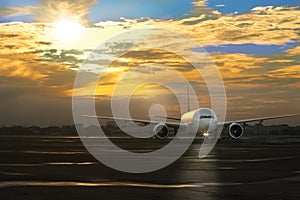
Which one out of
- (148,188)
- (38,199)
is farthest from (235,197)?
(38,199)

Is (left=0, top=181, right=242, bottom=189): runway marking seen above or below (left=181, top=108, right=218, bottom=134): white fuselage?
above

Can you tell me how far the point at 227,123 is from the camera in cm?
6500

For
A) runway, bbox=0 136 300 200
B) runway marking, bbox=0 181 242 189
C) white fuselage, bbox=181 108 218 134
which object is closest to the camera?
runway, bbox=0 136 300 200

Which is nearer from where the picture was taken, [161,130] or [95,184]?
[95,184]

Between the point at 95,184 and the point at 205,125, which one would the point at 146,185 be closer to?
the point at 95,184

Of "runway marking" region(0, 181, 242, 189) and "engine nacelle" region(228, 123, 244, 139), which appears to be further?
"engine nacelle" region(228, 123, 244, 139)

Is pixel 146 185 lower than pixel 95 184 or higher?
lower

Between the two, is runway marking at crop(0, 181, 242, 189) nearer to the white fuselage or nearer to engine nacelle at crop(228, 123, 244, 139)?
engine nacelle at crop(228, 123, 244, 139)

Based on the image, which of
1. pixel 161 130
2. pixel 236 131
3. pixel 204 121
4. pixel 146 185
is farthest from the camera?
pixel 161 130

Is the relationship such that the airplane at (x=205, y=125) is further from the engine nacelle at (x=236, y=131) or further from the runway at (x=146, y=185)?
the runway at (x=146, y=185)

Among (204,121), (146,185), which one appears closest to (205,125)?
(204,121)

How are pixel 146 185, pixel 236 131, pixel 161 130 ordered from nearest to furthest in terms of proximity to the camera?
pixel 146 185 < pixel 236 131 < pixel 161 130

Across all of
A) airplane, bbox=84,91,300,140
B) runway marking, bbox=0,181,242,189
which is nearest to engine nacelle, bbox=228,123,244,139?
airplane, bbox=84,91,300,140

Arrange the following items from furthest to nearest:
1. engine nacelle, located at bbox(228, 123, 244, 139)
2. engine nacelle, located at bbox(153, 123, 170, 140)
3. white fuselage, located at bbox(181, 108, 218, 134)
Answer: engine nacelle, located at bbox(153, 123, 170, 140) → white fuselage, located at bbox(181, 108, 218, 134) → engine nacelle, located at bbox(228, 123, 244, 139)
